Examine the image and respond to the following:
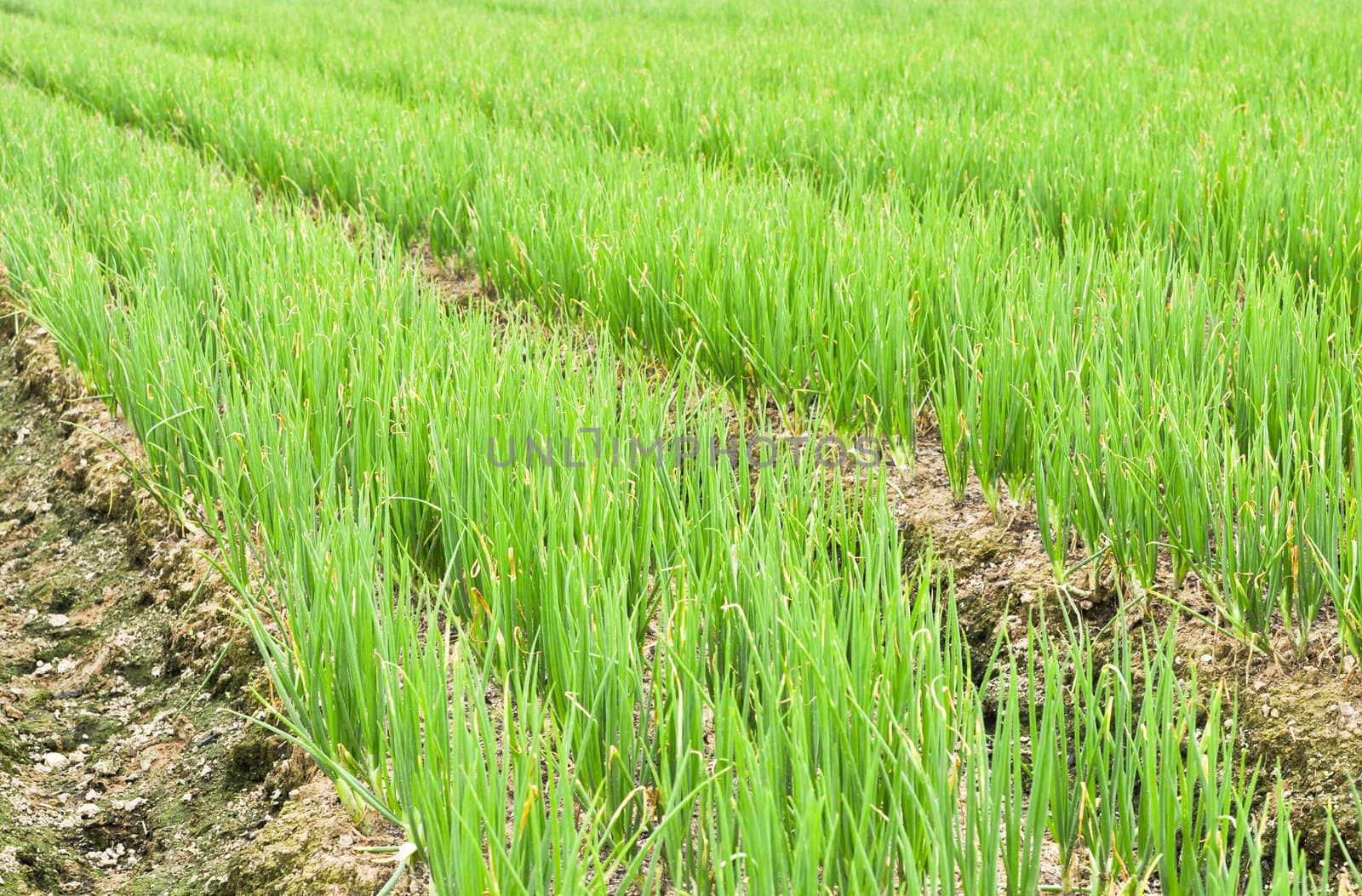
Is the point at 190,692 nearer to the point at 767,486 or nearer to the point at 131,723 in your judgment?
the point at 131,723

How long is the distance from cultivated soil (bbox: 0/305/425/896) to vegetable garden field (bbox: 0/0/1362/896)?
20 mm

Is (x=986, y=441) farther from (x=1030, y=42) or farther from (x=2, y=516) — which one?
(x=1030, y=42)

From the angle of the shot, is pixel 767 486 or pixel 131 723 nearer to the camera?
pixel 767 486

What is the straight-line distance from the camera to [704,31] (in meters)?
8.17

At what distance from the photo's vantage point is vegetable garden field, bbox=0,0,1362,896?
113 centimetres

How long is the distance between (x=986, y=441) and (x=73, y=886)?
4.77 feet

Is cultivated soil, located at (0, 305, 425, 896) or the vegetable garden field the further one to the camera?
cultivated soil, located at (0, 305, 425, 896)

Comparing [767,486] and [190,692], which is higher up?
[767,486]

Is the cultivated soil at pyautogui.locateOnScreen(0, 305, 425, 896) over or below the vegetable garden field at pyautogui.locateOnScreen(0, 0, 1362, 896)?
below

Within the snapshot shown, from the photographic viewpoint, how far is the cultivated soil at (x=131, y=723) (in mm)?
1460

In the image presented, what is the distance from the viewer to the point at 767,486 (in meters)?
A: 1.62

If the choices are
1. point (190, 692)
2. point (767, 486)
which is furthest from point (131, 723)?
point (767, 486)

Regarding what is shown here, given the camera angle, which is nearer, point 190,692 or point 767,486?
point 767,486

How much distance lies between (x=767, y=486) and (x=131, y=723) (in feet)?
3.38
